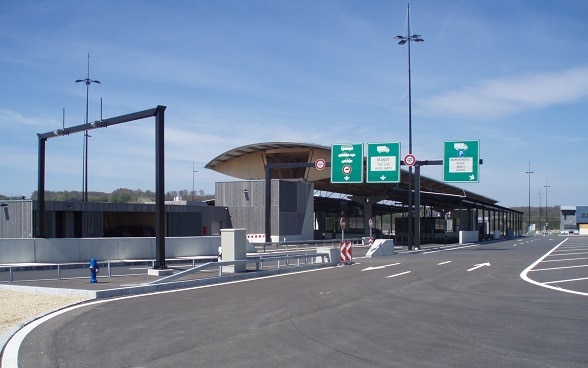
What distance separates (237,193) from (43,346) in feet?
153

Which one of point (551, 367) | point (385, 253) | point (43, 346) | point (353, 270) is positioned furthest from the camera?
point (385, 253)

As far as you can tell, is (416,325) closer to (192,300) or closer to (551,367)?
(551,367)

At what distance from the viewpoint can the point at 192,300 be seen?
52.4ft

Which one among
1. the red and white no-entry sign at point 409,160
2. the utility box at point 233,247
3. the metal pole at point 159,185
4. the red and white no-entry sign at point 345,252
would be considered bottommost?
the red and white no-entry sign at point 345,252

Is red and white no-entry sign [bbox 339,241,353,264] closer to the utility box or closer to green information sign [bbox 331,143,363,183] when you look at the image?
the utility box

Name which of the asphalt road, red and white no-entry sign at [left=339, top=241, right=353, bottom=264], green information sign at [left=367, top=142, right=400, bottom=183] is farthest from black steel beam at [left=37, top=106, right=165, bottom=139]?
green information sign at [left=367, top=142, right=400, bottom=183]

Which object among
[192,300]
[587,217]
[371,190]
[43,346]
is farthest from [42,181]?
[587,217]

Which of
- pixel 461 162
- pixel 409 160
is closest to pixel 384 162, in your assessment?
pixel 409 160

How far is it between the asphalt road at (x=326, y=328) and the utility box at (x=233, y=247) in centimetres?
370

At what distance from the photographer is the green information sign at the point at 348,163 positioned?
42.3 meters

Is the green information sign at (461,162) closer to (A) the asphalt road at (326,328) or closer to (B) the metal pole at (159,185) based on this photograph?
(A) the asphalt road at (326,328)

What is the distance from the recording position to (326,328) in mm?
11242

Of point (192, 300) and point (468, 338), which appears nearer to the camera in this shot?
point (468, 338)

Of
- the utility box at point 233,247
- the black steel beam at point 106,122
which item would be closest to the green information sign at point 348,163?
the utility box at point 233,247
